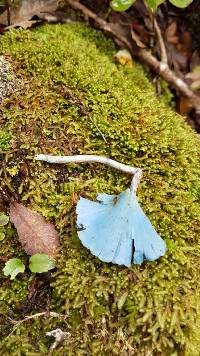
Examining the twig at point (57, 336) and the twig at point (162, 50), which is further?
the twig at point (162, 50)

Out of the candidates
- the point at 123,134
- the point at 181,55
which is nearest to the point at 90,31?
the point at 181,55

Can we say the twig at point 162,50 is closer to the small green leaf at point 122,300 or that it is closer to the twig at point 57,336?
the small green leaf at point 122,300

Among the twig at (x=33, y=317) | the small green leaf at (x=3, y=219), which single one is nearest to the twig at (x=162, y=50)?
the small green leaf at (x=3, y=219)

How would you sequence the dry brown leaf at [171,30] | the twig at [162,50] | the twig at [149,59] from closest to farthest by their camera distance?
1. the twig at [149,59]
2. the twig at [162,50]
3. the dry brown leaf at [171,30]

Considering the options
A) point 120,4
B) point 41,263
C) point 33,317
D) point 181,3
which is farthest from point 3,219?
point 181,3

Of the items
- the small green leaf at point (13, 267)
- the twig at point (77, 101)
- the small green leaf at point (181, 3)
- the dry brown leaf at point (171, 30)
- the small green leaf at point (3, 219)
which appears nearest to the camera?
the small green leaf at point (13, 267)

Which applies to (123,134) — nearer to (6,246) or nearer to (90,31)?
(6,246)

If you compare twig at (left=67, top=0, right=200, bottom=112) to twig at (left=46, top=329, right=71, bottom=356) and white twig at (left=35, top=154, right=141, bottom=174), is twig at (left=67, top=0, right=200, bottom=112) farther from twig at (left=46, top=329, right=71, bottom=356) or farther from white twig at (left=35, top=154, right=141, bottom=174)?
twig at (left=46, top=329, right=71, bottom=356)
